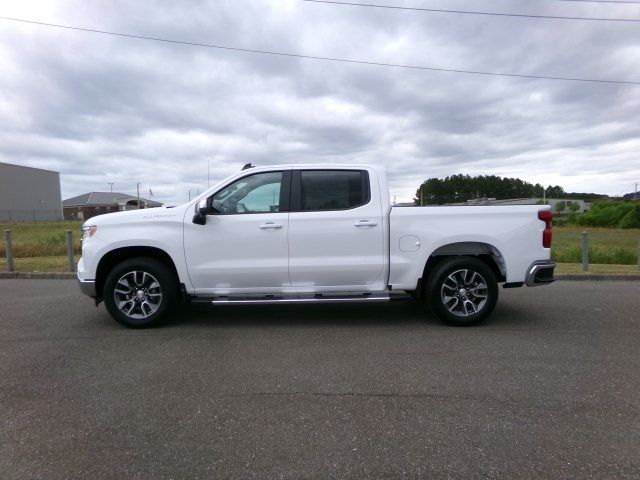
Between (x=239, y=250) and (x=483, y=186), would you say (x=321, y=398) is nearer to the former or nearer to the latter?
(x=239, y=250)

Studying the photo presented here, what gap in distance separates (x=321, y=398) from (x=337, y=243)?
93.0 inches

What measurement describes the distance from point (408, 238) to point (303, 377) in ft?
7.74

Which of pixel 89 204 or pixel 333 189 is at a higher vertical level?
pixel 89 204

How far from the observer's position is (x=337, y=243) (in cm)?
577

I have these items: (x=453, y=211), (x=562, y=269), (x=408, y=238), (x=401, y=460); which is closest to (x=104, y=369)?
(x=401, y=460)

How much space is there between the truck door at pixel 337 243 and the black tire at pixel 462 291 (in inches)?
27.3

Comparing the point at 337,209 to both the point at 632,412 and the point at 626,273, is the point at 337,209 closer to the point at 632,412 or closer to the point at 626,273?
the point at 632,412

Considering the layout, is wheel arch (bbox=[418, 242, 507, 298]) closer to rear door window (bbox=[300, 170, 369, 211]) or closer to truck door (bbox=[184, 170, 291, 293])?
rear door window (bbox=[300, 170, 369, 211])

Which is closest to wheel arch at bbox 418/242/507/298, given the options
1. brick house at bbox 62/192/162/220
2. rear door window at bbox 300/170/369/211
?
rear door window at bbox 300/170/369/211

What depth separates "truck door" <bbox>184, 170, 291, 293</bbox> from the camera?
18.9 ft

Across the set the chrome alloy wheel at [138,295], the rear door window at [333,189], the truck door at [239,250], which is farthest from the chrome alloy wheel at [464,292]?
the chrome alloy wheel at [138,295]

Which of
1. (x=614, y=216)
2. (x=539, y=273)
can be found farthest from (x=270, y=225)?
(x=614, y=216)

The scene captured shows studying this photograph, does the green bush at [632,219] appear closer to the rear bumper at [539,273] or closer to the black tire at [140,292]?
the rear bumper at [539,273]

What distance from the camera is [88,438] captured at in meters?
3.15
